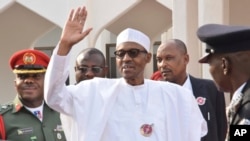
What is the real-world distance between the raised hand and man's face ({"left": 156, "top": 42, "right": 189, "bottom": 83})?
151 centimetres

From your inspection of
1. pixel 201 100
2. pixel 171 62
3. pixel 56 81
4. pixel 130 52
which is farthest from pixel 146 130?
pixel 171 62

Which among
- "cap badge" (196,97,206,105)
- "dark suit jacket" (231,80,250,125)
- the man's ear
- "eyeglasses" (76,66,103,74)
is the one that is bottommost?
"cap badge" (196,97,206,105)

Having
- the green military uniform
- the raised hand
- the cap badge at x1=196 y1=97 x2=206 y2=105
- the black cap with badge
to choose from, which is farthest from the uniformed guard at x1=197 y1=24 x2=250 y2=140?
the cap badge at x1=196 y1=97 x2=206 y2=105

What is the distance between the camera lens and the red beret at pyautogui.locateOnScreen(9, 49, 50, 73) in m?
4.16

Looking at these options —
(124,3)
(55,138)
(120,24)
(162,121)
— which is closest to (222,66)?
(162,121)

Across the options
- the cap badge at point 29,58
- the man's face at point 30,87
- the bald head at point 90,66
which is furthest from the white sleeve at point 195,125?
the bald head at point 90,66

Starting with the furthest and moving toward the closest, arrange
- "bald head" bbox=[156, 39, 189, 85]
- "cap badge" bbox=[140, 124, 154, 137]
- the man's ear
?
"bald head" bbox=[156, 39, 189, 85] → "cap badge" bbox=[140, 124, 154, 137] → the man's ear

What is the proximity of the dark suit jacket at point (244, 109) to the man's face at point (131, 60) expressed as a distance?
45.1 inches

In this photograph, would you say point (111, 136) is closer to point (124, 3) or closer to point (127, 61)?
point (127, 61)

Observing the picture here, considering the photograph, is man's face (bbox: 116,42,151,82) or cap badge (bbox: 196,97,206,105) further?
cap badge (bbox: 196,97,206,105)

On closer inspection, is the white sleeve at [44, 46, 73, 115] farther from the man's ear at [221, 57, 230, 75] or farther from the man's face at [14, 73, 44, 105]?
the man's ear at [221, 57, 230, 75]

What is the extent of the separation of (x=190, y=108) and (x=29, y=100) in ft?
3.47

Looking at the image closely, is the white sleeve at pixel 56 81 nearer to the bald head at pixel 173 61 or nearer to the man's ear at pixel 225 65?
the man's ear at pixel 225 65

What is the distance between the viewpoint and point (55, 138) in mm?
4031
